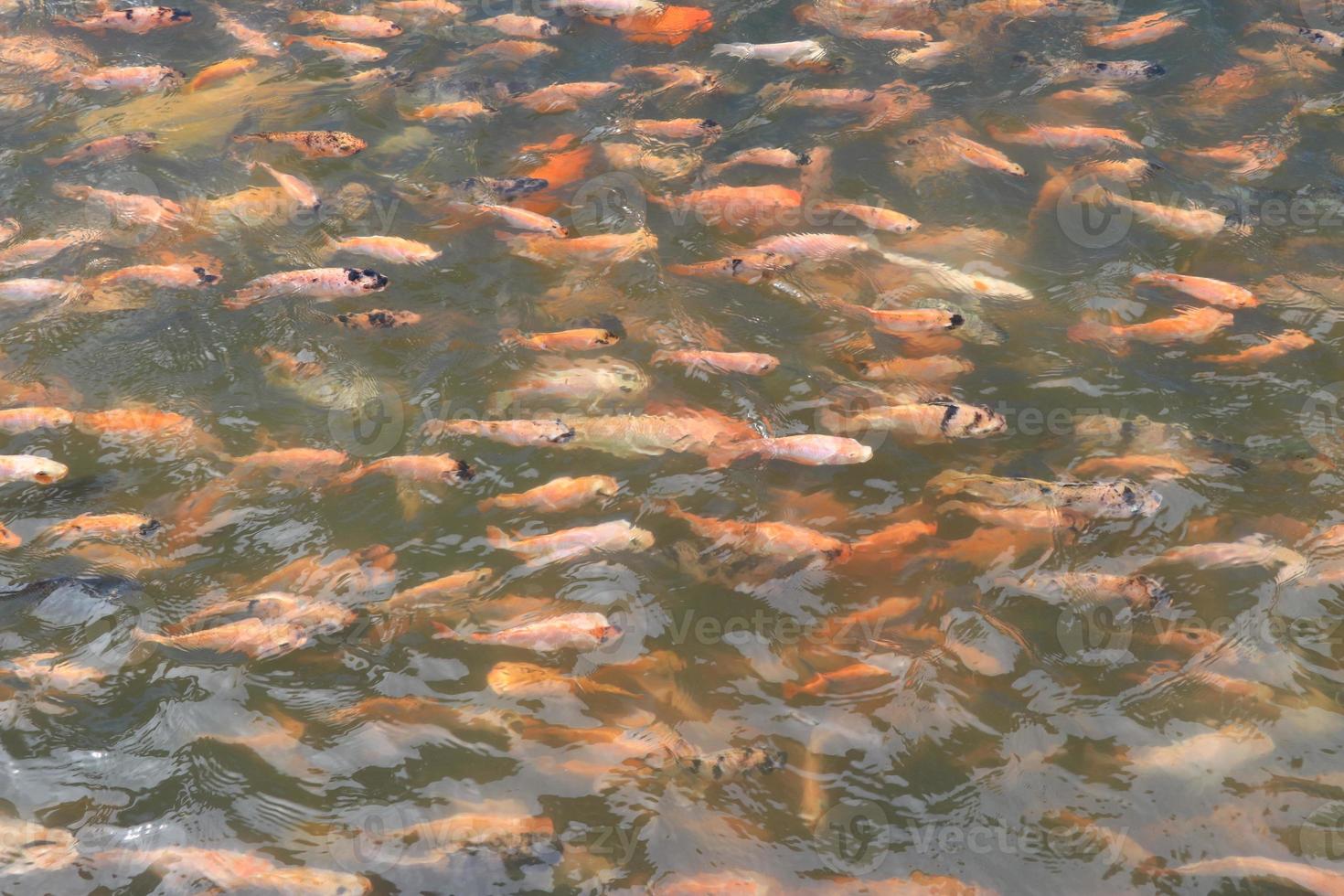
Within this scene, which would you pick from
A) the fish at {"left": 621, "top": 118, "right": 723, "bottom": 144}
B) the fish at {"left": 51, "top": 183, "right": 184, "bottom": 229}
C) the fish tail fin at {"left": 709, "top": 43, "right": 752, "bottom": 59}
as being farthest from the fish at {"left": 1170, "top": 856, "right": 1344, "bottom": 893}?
the fish at {"left": 51, "top": 183, "right": 184, "bottom": 229}

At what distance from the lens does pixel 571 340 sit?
277 inches

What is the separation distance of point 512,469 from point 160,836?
2.65 m

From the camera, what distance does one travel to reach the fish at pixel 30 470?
A: 622cm

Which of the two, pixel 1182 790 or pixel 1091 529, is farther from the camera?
pixel 1091 529

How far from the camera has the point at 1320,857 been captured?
14.7 ft

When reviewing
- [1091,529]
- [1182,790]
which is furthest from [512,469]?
[1182,790]

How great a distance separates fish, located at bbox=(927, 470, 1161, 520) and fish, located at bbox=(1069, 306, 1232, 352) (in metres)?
1.46

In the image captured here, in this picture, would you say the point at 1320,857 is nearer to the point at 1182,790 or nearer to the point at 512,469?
the point at 1182,790

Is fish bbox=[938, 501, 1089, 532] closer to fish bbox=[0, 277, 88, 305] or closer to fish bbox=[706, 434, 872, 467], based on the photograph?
fish bbox=[706, 434, 872, 467]

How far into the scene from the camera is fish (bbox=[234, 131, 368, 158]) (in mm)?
8617

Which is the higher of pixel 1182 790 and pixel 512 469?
pixel 512 469

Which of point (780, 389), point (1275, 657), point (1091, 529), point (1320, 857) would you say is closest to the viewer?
point (1320, 857)

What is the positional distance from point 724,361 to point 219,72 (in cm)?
626

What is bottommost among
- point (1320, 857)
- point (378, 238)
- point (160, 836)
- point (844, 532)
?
point (160, 836)
